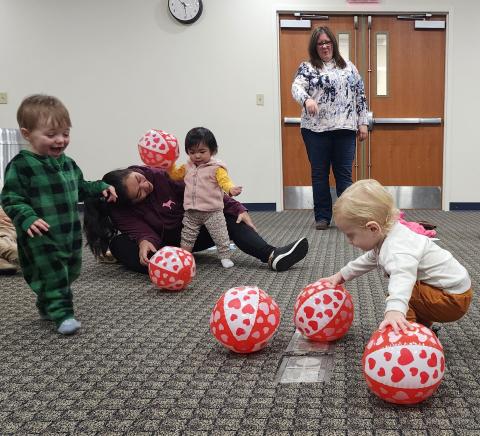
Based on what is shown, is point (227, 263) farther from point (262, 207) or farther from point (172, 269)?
point (262, 207)

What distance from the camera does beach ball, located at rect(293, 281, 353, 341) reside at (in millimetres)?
1334

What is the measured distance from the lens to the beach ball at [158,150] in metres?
2.56

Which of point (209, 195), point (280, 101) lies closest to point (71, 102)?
point (280, 101)

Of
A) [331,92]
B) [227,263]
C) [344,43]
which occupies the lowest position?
[227,263]

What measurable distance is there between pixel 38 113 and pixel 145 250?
0.91 meters

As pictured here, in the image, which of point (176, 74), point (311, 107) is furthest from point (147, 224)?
point (176, 74)

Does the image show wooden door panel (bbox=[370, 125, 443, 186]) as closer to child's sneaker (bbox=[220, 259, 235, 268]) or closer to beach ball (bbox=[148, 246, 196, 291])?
child's sneaker (bbox=[220, 259, 235, 268])

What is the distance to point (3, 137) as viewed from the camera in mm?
4293

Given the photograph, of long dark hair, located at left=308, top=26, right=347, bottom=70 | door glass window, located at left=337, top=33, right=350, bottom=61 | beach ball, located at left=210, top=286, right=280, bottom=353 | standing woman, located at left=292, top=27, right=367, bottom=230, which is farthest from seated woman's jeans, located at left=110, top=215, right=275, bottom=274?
door glass window, located at left=337, top=33, right=350, bottom=61

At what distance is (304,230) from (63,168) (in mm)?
2272

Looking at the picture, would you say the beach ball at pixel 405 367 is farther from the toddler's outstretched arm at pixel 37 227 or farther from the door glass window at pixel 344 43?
the door glass window at pixel 344 43

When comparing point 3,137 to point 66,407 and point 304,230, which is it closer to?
point 304,230

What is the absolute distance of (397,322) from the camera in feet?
3.46

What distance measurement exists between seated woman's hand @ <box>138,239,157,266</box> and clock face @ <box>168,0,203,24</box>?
3.16 m
